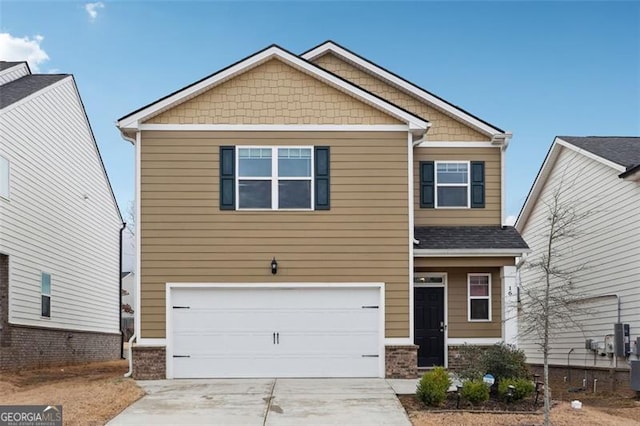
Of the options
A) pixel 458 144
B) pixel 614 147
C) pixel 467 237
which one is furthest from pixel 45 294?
pixel 614 147

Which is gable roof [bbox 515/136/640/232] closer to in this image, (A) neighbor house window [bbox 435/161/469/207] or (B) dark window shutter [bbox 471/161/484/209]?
(B) dark window shutter [bbox 471/161/484/209]

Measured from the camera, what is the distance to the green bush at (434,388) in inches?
480

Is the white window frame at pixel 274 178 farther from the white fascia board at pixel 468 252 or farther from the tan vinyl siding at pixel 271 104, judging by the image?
the white fascia board at pixel 468 252

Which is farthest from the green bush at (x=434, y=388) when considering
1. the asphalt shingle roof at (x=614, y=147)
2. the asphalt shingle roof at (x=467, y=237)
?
the asphalt shingle roof at (x=614, y=147)

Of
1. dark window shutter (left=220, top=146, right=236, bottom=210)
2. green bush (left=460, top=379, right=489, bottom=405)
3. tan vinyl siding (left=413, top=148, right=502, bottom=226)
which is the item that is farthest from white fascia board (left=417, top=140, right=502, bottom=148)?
green bush (left=460, top=379, right=489, bottom=405)

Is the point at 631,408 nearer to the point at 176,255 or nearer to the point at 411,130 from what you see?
the point at 411,130

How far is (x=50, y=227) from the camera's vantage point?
2061cm

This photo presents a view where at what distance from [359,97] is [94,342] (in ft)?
45.3

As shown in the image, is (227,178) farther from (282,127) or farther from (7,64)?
(7,64)

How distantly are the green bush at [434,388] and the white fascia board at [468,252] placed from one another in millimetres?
4516

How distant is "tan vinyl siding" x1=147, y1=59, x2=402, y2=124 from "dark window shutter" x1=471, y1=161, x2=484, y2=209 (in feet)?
9.67

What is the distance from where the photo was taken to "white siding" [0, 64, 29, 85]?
2022 centimetres

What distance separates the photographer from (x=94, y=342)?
24.9 m

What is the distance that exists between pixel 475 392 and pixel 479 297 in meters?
5.70
